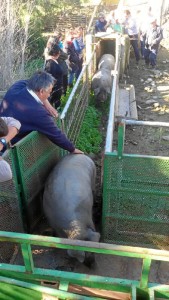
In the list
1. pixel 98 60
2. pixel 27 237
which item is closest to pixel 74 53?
pixel 98 60

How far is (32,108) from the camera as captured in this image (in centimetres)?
388

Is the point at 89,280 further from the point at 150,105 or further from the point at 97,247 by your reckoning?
the point at 150,105

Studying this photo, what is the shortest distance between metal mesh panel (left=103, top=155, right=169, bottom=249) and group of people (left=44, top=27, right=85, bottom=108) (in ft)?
11.8

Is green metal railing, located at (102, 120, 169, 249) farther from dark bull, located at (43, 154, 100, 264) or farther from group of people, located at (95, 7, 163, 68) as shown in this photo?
group of people, located at (95, 7, 163, 68)

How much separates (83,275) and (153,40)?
11342 mm

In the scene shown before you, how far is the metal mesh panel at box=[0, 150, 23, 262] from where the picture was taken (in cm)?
361

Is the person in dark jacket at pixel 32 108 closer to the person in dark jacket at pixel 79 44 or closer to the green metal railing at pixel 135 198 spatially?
the green metal railing at pixel 135 198

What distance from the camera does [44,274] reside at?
8.61 ft

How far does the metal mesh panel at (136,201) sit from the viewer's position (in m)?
3.54

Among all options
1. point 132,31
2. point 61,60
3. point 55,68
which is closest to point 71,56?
point 61,60

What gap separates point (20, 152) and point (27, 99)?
0.73 m

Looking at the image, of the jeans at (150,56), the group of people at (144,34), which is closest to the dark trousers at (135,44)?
the group of people at (144,34)

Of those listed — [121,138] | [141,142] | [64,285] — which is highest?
[121,138]

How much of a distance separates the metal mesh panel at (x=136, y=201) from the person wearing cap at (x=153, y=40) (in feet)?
32.2
